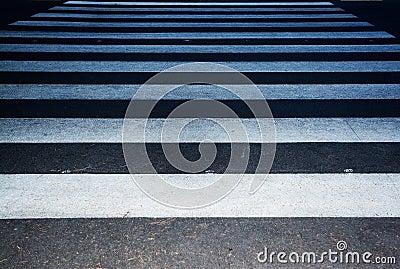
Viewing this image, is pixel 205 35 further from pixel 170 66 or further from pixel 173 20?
pixel 170 66

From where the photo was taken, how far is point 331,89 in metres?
6.74

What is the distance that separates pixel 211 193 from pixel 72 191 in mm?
941

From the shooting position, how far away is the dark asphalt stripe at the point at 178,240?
3.28 metres

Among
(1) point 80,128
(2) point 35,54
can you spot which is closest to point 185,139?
(1) point 80,128

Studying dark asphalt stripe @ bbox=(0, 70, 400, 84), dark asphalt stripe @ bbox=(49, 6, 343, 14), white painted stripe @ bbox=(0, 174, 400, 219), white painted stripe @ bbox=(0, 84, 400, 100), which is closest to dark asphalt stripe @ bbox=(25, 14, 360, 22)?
dark asphalt stripe @ bbox=(49, 6, 343, 14)

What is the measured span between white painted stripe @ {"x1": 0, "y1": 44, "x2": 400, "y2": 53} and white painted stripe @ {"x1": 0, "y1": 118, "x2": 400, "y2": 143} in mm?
3204

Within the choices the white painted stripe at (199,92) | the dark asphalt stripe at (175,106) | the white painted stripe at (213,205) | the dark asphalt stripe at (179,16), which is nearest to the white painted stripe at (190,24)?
the dark asphalt stripe at (179,16)

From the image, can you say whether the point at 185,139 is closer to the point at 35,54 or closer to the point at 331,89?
the point at 331,89

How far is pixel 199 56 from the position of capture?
828 centimetres

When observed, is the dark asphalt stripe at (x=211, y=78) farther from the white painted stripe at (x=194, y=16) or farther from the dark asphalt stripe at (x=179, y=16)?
the white painted stripe at (x=194, y=16)

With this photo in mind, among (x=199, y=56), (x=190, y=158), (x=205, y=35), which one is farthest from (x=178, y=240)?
(x=205, y=35)

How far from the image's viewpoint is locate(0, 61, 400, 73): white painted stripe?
7.58m

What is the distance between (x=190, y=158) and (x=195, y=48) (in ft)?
14.3

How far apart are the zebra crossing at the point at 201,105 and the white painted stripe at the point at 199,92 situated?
0.04ft
